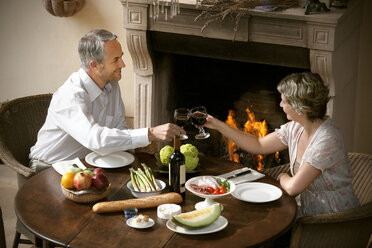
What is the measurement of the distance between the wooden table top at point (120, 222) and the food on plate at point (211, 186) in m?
0.05

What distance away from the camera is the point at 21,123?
3.14m

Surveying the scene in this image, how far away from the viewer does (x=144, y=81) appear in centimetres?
417

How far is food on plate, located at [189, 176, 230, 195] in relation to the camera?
7.49 ft

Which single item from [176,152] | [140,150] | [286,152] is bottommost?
[286,152]

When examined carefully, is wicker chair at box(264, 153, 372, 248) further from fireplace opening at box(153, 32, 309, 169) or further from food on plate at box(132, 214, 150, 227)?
fireplace opening at box(153, 32, 309, 169)

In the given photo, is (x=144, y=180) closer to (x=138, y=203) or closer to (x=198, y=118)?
(x=138, y=203)

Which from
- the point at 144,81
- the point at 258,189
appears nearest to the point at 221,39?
the point at 144,81

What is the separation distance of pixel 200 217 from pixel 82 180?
1.68 ft

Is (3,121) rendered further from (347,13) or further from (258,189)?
(347,13)

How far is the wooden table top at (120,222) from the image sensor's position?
1988 millimetres

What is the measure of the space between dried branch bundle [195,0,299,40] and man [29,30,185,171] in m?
0.89

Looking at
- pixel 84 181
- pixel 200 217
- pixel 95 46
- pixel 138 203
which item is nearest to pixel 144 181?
pixel 138 203

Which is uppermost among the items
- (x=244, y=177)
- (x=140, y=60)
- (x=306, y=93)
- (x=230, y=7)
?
(x=230, y=7)

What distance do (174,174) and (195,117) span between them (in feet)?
1.24
